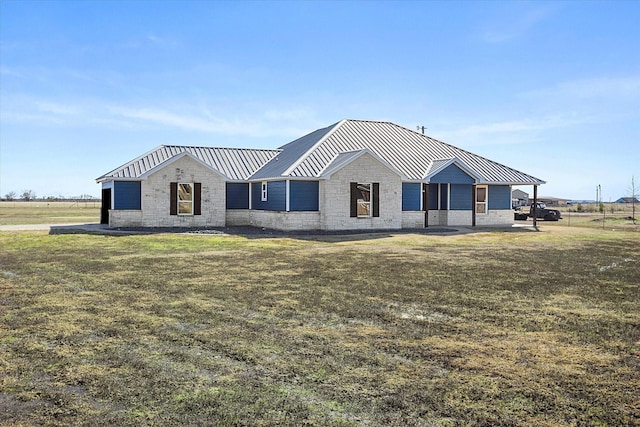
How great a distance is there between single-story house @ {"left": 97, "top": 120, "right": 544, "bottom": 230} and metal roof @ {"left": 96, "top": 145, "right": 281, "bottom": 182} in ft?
0.22

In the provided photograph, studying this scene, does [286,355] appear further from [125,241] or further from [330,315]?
[125,241]

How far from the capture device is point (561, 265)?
1434cm

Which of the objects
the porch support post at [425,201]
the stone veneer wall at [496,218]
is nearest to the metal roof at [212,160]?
the porch support post at [425,201]

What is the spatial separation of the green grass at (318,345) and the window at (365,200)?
1386 cm

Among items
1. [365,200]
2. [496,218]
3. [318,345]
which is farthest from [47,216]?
[318,345]

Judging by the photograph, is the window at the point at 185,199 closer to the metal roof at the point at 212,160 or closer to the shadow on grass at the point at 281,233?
the shadow on grass at the point at 281,233

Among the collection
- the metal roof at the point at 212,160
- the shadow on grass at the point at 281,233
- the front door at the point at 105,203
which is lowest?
the shadow on grass at the point at 281,233

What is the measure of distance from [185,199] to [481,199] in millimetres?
18418

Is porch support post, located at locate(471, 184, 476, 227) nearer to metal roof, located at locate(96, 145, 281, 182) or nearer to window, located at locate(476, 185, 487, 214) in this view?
window, located at locate(476, 185, 487, 214)

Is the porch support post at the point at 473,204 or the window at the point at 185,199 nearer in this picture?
the window at the point at 185,199

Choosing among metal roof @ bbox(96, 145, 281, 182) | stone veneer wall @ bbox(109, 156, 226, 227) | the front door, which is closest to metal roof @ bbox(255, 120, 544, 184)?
metal roof @ bbox(96, 145, 281, 182)

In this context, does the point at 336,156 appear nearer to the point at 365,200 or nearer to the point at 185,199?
the point at 365,200

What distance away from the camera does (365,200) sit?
27.8m

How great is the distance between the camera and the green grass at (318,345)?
4.58m
